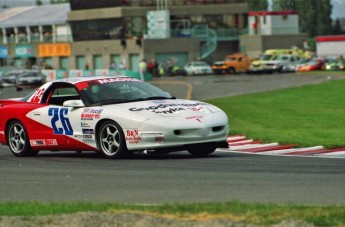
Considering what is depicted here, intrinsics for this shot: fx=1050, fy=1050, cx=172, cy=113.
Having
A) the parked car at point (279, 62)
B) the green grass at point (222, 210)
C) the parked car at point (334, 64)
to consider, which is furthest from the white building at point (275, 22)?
the green grass at point (222, 210)

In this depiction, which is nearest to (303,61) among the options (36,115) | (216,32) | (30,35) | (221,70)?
(221,70)

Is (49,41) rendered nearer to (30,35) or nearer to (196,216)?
(30,35)

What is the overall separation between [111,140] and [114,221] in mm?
7019

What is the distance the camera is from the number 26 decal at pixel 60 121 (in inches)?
623

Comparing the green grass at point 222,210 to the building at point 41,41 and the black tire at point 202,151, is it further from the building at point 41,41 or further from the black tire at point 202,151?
the building at point 41,41

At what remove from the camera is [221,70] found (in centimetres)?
7956

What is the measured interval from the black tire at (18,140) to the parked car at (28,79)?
4039 cm

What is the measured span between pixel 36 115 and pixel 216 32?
81131 mm

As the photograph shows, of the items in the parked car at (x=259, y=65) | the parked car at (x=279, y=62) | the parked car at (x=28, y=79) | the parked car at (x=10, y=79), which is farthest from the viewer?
the parked car at (x=259, y=65)

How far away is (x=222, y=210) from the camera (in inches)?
345

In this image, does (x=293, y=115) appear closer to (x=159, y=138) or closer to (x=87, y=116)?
(x=87, y=116)

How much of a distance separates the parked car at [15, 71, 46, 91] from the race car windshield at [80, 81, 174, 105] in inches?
1630

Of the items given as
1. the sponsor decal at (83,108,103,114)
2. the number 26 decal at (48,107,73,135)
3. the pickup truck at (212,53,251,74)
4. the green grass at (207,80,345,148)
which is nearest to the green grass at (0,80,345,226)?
the green grass at (207,80,345,148)

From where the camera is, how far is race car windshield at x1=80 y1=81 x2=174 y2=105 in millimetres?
15602
